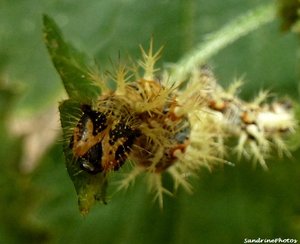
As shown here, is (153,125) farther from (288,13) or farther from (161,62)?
(161,62)

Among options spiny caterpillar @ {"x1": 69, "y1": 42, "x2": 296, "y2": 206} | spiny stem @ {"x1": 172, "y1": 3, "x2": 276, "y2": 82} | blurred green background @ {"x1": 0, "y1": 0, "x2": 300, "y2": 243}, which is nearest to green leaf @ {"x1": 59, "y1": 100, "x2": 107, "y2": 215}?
spiny caterpillar @ {"x1": 69, "y1": 42, "x2": 296, "y2": 206}

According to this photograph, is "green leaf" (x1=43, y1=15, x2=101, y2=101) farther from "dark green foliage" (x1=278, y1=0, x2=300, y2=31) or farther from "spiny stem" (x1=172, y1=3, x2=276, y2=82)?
"dark green foliage" (x1=278, y1=0, x2=300, y2=31)

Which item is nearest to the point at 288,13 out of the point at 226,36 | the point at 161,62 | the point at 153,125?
the point at 226,36

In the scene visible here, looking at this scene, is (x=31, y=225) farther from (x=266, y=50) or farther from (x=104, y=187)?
(x=104, y=187)

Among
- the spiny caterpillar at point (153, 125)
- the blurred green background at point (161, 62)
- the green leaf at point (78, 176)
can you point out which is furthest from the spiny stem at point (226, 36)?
the green leaf at point (78, 176)

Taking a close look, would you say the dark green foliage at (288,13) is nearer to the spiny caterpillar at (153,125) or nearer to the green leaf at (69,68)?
the spiny caterpillar at (153,125)
